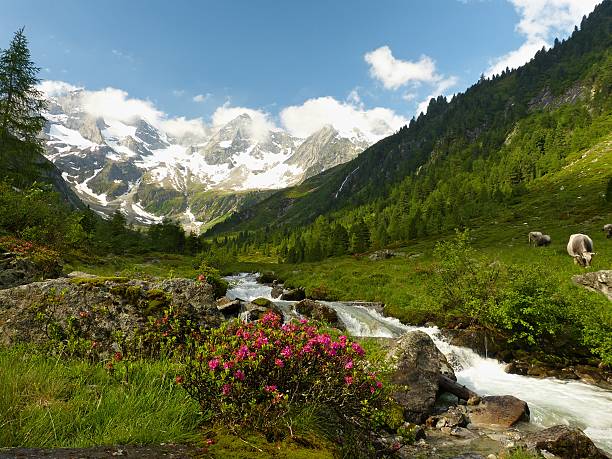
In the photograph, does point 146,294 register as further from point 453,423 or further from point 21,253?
point 453,423

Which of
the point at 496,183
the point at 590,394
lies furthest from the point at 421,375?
the point at 496,183

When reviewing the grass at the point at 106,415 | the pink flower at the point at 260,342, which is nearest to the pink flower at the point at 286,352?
the pink flower at the point at 260,342

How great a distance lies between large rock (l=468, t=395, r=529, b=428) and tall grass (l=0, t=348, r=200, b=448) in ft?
43.6

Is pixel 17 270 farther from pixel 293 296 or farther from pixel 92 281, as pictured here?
pixel 293 296

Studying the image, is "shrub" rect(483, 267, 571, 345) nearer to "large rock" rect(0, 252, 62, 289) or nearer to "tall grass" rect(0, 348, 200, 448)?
"tall grass" rect(0, 348, 200, 448)

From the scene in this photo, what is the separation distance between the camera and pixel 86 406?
503 cm

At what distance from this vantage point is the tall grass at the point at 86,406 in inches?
173

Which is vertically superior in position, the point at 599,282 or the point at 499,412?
the point at 599,282

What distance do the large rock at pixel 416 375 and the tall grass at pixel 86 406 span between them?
31.3 feet

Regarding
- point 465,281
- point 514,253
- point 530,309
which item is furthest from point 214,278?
point 514,253

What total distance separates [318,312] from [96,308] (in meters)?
22.9

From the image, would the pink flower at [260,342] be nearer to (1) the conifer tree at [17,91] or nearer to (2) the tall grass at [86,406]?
(2) the tall grass at [86,406]

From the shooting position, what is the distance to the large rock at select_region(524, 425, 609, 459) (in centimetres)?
1087

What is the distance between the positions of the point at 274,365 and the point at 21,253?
1617 centimetres
